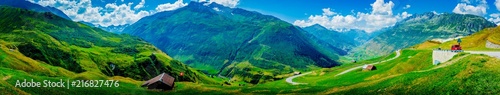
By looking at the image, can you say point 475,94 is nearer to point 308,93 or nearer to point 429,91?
point 429,91

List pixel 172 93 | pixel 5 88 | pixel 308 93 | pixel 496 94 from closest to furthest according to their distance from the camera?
pixel 496 94
pixel 5 88
pixel 308 93
pixel 172 93

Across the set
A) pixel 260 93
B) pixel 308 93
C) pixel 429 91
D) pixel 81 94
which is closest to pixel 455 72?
pixel 429 91

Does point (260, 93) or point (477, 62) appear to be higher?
point (477, 62)

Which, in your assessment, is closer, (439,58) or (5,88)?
(5,88)

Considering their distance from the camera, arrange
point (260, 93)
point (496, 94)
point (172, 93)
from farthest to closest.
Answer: point (172, 93)
point (260, 93)
point (496, 94)

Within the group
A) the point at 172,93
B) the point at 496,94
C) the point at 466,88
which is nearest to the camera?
the point at 496,94

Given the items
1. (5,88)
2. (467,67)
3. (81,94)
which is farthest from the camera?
(81,94)

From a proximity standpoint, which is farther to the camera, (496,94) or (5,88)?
(5,88)

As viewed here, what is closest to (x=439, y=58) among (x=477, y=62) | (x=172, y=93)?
(x=477, y=62)

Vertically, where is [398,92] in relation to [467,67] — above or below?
below

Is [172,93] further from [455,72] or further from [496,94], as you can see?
[496,94]
